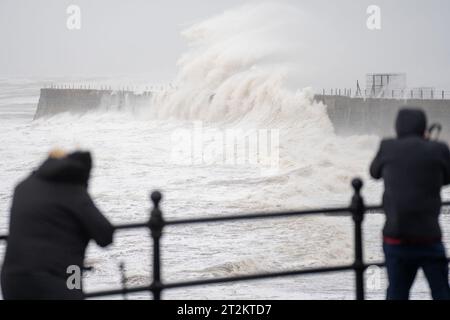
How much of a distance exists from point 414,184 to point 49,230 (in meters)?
1.58

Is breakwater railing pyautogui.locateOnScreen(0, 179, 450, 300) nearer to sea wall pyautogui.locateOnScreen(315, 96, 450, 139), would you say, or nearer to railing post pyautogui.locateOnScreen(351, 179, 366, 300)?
railing post pyautogui.locateOnScreen(351, 179, 366, 300)

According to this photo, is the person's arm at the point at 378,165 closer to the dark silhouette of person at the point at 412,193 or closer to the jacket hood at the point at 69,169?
the dark silhouette of person at the point at 412,193

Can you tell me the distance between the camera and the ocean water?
17.4 meters

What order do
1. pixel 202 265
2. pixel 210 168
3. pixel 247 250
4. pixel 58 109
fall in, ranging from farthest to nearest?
pixel 58 109 < pixel 210 168 < pixel 247 250 < pixel 202 265

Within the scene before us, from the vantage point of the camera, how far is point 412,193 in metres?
4.02

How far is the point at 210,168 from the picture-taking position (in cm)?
3928

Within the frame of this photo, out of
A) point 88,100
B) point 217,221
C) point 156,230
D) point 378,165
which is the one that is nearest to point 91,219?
point 156,230

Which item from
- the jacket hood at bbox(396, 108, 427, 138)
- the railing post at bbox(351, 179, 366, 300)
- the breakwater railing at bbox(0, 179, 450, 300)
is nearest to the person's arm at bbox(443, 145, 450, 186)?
the jacket hood at bbox(396, 108, 427, 138)

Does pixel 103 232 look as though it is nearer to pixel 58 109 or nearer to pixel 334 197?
pixel 334 197

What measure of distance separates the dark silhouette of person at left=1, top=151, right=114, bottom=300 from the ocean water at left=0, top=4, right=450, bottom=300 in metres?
0.22

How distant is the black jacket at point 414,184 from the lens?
4020 millimetres

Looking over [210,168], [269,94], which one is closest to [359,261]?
[210,168]

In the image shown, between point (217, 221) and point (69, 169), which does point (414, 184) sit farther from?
point (69, 169)
